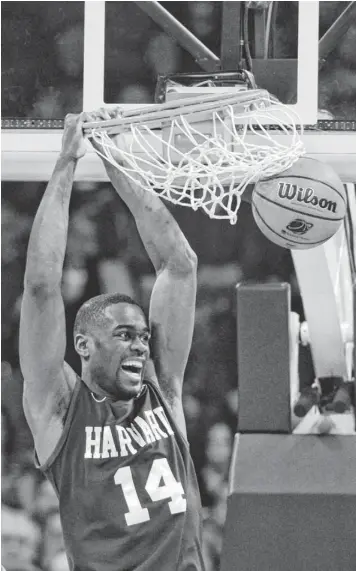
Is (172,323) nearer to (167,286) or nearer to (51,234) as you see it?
(167,286)

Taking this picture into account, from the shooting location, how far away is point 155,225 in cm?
348

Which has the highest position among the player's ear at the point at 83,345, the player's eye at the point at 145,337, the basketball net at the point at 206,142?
the basketball net at the point at 206,142

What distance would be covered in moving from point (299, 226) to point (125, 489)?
973 mm

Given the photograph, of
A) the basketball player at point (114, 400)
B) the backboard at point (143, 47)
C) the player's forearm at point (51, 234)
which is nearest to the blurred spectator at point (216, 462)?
the backboard at point (143, 47)

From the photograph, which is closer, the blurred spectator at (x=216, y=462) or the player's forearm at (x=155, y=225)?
the player's forearm at (x=155, y=225)

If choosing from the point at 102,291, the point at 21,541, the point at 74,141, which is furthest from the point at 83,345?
the point at 21,541

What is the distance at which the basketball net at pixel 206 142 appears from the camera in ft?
11.1

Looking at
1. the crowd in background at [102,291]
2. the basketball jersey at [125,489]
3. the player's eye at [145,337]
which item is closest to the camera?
the basketball jersey at [125,489]

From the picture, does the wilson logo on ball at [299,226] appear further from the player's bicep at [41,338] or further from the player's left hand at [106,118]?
the player's bicep at [41,338]

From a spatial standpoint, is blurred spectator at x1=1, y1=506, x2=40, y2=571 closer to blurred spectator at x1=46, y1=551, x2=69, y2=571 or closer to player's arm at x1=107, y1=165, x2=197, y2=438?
blurred spectator at x1=46, y1=551, x2=69, y2=571

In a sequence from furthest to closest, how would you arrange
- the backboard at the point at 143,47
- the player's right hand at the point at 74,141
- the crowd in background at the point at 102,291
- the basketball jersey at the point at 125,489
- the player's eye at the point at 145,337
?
the crowd in background at the point at 102,291, the backboard at the point at 143,47, the player's eye at the point at 145,337, the player's right hand at the point at 74,141, the basketball jersey at the point at 125,489

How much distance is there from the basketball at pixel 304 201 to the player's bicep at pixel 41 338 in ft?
2.45

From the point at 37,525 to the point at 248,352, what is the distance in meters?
1.69

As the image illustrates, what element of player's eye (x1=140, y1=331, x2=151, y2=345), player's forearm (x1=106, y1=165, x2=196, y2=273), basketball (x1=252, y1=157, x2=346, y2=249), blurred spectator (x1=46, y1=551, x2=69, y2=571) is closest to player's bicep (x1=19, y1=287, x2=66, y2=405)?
player's eye (x1=140, y1=331, x2=151, y2=345)
